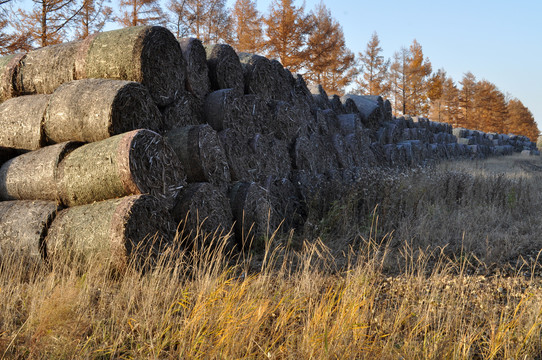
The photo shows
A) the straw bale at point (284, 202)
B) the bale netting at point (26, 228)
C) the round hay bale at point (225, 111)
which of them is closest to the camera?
the bale netting at point (26, 228)

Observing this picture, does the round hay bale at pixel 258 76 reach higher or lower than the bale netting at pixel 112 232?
higher

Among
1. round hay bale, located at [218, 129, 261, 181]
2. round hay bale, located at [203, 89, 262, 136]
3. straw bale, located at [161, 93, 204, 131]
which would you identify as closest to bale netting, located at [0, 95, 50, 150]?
straw bale, located at [161, 93, 204, 131]

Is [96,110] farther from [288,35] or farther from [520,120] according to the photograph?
[520,120]

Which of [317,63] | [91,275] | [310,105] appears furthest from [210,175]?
[317,63]

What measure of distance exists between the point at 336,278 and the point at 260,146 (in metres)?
2.66

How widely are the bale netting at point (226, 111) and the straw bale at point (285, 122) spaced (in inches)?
32.9

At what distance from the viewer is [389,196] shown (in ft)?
22.7

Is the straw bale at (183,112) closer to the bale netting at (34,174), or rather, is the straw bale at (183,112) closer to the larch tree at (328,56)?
the bale netting at (34,174)

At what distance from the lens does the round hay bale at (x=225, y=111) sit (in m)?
5.70

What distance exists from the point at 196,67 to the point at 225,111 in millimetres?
737

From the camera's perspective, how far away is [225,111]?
5.69m

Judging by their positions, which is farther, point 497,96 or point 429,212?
point 497,96

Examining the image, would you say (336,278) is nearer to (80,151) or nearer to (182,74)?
(80,151)

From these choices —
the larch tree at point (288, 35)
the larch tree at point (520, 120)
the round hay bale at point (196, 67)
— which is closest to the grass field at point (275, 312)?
the round hay bale at point (196, 67)
